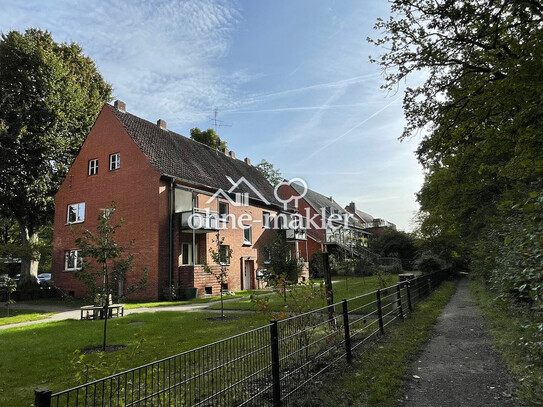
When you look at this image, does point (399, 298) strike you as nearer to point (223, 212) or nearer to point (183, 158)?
point (223, 212)

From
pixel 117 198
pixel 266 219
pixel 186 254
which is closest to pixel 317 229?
pixel 266 219

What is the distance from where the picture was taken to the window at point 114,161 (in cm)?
2245

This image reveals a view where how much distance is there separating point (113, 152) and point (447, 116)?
19.0 m

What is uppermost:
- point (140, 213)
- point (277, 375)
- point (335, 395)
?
point (140, 213)

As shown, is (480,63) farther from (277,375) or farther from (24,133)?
(24,133)

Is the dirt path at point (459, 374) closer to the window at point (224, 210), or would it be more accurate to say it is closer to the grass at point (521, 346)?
the grass at point (521, 346)

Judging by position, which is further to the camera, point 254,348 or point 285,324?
point 285,324

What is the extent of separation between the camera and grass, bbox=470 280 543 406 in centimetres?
452

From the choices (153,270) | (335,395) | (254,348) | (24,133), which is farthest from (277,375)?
(24,133)

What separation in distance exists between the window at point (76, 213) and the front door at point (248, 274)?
37.2ft

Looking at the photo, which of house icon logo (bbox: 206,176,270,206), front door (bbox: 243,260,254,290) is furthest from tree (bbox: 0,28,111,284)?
front door (bbox: 243,260,254,290)

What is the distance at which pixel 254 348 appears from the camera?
4254mm

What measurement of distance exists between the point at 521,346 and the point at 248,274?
21599 millimetres

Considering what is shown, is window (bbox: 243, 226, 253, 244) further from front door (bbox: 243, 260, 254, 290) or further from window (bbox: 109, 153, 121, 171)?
window (bbox: 109, 153, 121, 171)
